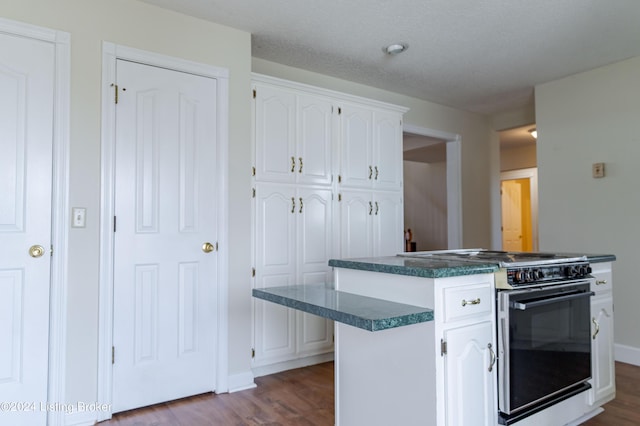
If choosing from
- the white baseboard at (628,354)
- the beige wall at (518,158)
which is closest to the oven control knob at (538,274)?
the white baseboard at (628,354)

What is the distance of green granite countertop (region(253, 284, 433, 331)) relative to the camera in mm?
1426

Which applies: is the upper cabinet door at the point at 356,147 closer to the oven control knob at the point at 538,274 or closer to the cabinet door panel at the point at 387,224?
the cabinet door panel at the point at 387,224

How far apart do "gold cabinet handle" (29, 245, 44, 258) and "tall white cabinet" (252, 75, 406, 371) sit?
4.27 ft

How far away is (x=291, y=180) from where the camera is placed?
10.6ft

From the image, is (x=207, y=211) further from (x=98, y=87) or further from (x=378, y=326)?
(x=378, y=326)

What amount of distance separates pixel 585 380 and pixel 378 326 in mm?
1642

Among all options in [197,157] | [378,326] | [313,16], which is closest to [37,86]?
[197,157]

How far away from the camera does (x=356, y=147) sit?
3.58m

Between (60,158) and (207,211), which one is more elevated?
(60,158)

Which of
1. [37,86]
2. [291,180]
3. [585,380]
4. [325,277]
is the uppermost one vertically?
[37,86]

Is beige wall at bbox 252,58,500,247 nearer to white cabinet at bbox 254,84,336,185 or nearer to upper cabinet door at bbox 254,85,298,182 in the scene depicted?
white cabinet at bbox 254,84,336,185

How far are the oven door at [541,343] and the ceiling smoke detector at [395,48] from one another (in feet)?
6.78

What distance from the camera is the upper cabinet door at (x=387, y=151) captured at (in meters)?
3.71

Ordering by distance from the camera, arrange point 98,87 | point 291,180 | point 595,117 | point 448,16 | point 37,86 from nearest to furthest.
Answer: point 37,86 < point 98,87 < point 448,16 < point 291,180 < point 595,117
